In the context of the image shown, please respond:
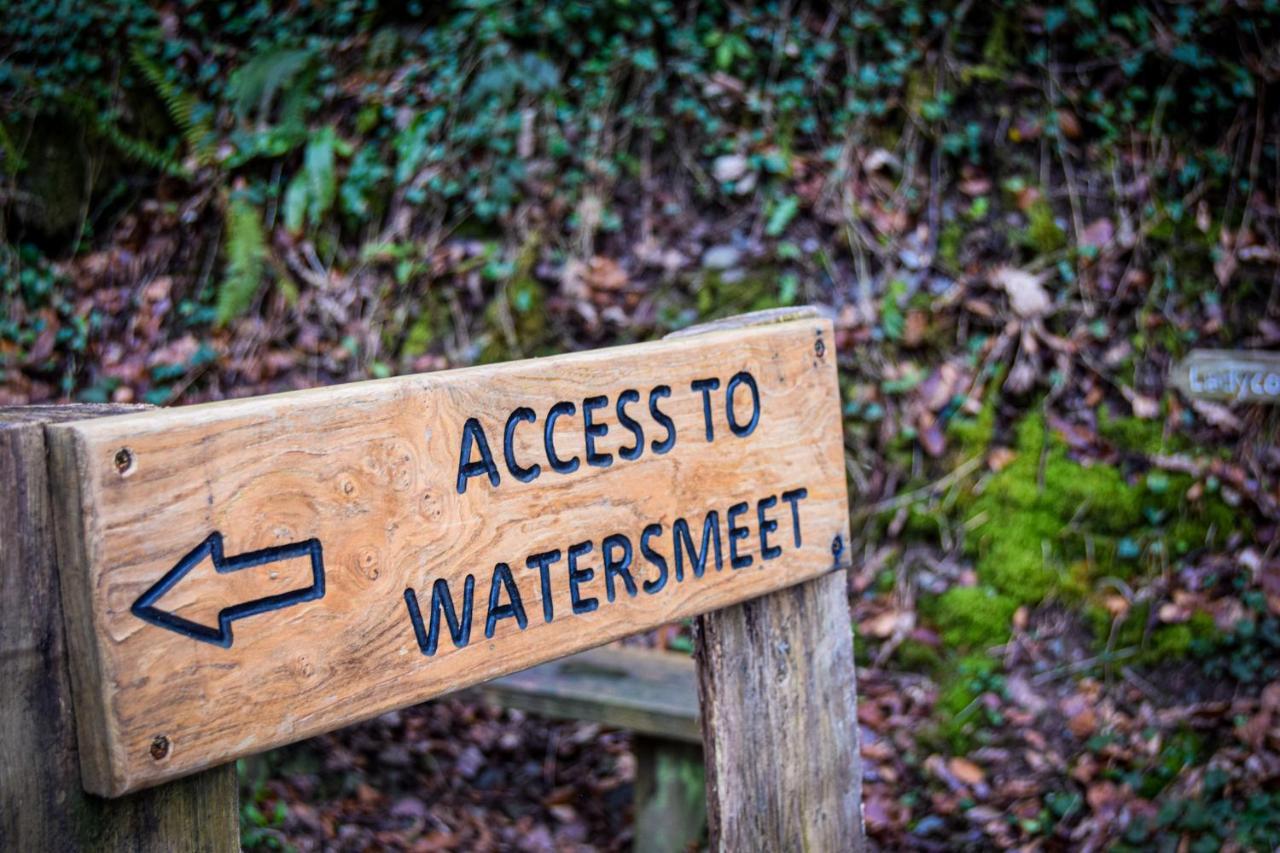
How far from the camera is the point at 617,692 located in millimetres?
3252

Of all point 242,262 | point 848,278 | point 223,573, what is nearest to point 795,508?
point 223,573

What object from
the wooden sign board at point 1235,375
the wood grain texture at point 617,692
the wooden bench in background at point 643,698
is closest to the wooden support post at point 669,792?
the wooden bench in background at point 643,698

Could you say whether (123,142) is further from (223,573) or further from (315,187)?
(223,573)

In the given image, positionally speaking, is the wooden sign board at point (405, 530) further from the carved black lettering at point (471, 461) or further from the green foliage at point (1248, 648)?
the green foliage at point (1248, 648)

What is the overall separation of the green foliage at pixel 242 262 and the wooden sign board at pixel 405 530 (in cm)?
369

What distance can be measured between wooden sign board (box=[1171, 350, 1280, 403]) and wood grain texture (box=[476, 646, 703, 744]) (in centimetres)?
210

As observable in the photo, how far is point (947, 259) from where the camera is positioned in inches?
173

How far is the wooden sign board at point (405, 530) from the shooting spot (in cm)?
112

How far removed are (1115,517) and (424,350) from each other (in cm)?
281

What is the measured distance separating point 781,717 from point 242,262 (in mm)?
3875

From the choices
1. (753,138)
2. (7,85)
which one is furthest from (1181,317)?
(7,85)

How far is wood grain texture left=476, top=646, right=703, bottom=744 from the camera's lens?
315 cm

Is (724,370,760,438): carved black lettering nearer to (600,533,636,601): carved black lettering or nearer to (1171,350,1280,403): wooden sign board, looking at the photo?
(600,533,636,601): carved black lettering

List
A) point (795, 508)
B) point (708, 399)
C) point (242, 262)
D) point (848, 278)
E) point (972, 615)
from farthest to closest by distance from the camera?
point (242, 262)
point (848, 278)
point (972, 615)
point (795, 508)
point (708, 399)
